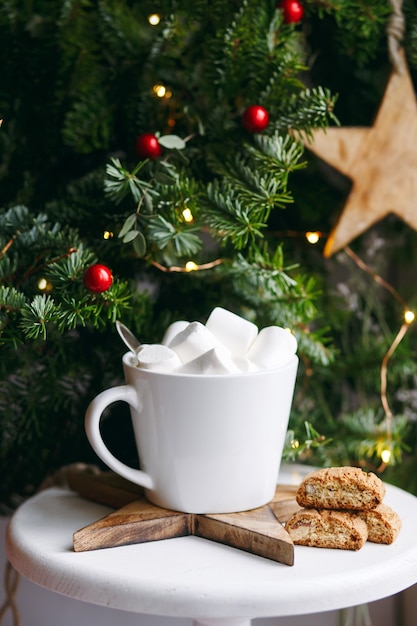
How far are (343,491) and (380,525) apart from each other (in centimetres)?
4

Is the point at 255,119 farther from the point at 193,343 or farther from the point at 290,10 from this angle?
the point at 193,343

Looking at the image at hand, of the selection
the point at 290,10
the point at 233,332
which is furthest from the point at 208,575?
the point at 290,10

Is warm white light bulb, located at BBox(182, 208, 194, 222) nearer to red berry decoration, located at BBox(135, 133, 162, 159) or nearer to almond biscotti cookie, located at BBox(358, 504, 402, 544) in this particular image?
red berry decoration, located at BBox(135, 133, 162, 159)

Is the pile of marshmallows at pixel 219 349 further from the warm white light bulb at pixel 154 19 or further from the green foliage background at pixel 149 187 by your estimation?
the warm white light bulb at pixel 154 19

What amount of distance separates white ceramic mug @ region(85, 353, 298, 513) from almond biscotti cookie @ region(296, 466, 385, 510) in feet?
0.18

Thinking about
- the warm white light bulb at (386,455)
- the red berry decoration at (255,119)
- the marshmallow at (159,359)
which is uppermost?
the red berry decoration at (255,119)

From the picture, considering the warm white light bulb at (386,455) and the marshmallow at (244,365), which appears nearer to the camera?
the marshmallow at (244,365)

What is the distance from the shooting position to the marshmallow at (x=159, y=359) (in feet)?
2.09

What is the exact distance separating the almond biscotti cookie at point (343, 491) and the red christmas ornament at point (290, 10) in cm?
46

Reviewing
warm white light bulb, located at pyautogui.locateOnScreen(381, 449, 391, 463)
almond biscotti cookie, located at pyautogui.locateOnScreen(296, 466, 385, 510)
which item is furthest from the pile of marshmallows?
warm white light bulb, located at pyautogui.locateOnScreen(381, 449, 391, 463)

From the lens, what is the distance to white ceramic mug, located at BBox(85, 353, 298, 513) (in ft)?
2.04

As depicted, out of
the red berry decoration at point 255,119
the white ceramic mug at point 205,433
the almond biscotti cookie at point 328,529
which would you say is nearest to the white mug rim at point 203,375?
the white ceramic mug at point 205,433

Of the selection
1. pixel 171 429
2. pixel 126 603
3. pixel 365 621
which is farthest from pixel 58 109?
pixel 365 621

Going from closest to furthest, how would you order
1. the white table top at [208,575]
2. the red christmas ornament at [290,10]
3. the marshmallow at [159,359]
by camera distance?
the white table top at [208,575]
the marshmallow at [159,359]
the red christmas ornament at [290,10]
